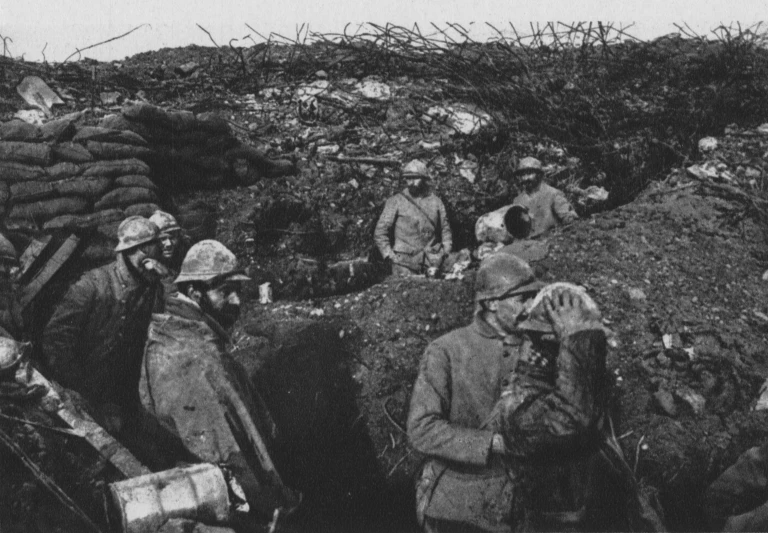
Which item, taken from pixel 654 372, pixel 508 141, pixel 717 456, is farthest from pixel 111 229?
pixel 508 141

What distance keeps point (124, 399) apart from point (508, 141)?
19.5ft

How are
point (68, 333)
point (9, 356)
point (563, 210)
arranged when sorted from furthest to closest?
point (563, 210), point (68, 333), point (9, 356)

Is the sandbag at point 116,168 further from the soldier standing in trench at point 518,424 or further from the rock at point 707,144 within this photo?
the rock at point 707,144

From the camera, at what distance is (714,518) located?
3205mm

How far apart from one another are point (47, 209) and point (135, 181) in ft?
2.71

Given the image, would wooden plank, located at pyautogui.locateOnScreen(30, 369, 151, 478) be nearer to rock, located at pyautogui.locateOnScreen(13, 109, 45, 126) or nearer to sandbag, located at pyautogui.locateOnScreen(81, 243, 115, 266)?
sandbag, located at pyautogui.locateOnScreen(81, 243, 115, 266)

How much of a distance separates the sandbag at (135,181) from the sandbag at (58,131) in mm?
469

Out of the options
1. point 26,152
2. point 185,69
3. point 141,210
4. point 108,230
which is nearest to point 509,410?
point 108,230

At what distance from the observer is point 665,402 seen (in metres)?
4.98

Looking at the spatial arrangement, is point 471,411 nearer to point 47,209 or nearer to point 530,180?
point 47,209

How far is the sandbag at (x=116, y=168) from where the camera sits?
5293mm

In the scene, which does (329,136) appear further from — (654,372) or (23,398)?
(23,398)

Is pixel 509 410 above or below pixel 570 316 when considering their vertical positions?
below

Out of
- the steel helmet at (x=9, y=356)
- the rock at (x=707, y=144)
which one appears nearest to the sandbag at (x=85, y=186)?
the steel helmet at (x=9, y=356)
